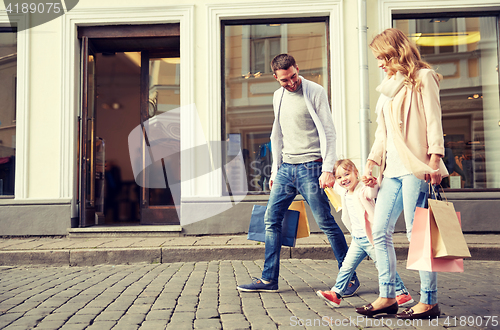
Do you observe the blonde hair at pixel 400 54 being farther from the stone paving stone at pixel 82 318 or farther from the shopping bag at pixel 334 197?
the stone paving stone at pixel 82 318

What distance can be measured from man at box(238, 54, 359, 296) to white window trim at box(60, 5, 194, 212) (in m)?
3.90

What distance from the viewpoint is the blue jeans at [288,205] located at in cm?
368

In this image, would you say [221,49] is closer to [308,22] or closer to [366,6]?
[308,22]

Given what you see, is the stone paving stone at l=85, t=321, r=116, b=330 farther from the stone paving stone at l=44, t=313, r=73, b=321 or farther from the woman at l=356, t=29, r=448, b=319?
the woman at l=356, t=29, r=448, b=319

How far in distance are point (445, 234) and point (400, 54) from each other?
116 centimetres

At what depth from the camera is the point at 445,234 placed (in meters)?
2.57

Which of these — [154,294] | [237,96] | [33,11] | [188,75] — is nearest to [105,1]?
[33,11]

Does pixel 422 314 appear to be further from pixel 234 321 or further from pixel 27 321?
pixel 27 321

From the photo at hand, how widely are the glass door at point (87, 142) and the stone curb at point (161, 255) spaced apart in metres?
1.70

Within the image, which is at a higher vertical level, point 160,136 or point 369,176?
point 160,136

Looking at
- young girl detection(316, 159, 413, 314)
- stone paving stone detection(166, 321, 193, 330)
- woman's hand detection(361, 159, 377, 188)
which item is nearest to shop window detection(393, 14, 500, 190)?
young girl detection(316, 159, 413, 314)

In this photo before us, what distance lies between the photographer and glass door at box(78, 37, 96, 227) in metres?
7.64

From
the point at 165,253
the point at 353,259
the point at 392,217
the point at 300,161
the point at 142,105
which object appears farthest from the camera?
the point at 142,105

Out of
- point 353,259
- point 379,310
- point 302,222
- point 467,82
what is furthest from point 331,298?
point 467,82
